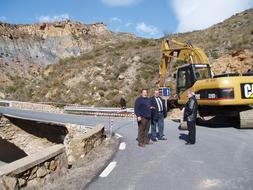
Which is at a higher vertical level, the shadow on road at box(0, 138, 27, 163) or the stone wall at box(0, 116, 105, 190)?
the stone wall at box(0, 116, 105, 190)

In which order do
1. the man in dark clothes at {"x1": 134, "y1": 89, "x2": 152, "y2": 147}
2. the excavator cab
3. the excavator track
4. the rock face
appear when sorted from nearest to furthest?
the man in dark clothes at {"x1": 134, "y1": 89, "x2": 152, "y2": 147}
the excavator track
the excavator cab
the rock face

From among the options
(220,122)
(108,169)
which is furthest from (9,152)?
(108,169)

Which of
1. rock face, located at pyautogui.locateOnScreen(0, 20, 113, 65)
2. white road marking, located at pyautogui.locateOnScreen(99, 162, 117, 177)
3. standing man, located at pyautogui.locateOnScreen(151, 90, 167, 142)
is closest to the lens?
white road marking, located at pyautogui.locateOnScreen(99, 162, 117, 177)

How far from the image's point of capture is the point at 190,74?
62.5 feet

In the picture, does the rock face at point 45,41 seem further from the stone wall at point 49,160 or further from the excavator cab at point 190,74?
the excavator cab at point 190,74

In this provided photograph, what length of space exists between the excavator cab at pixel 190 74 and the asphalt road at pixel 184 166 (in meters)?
5.07

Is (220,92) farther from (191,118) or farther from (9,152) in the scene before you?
(9,152)

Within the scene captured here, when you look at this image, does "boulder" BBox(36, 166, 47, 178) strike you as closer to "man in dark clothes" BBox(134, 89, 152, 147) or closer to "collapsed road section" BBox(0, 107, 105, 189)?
"collapsed road section" BBox(0, 107, 105, 189)

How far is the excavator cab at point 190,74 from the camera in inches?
746

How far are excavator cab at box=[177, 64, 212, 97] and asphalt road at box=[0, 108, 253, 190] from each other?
5.07 meters

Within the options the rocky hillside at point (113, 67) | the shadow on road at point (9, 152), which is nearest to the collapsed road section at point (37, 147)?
the shadow on road at point (9, 152)

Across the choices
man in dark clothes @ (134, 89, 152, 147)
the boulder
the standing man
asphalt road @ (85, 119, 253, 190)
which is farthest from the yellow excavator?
the boulder

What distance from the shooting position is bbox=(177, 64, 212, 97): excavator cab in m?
18.9

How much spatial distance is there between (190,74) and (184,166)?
10.1 m
